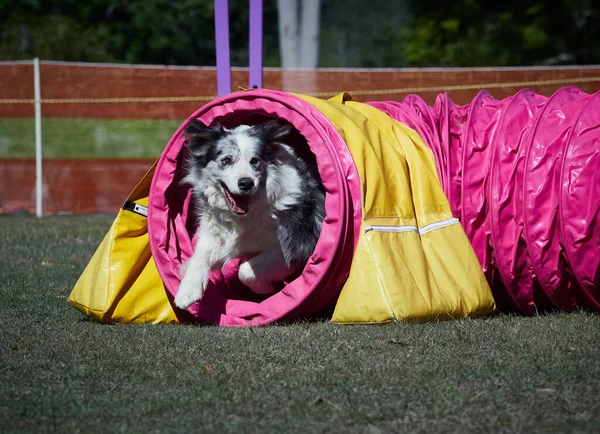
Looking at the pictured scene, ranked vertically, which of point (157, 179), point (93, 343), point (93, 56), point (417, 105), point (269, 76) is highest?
point (93, 56)

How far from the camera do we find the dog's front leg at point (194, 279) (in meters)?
5.39

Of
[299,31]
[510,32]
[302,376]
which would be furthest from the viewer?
[510,32]

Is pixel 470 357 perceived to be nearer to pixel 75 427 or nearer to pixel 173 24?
pixel 75 427

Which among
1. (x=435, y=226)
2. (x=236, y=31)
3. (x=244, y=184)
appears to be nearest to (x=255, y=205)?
(x=244, y=184)

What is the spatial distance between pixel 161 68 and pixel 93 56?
1297 centimetres

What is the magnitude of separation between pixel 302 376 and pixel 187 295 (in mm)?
1550

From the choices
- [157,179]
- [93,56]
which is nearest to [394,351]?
[157,179]

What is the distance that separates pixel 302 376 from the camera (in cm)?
405

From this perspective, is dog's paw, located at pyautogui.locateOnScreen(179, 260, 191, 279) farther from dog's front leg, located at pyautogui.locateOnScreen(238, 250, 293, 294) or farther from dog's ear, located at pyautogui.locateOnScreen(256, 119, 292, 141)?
dog's ear, located at pyautogui.locateOnScreen(256, 119, 292, 141)

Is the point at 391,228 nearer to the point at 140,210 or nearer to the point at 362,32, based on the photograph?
the point at 140,210

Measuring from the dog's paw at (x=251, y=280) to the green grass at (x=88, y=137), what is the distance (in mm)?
9251

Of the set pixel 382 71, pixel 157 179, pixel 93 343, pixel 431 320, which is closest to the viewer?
pixel 93 343

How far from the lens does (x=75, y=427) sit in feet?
11.0

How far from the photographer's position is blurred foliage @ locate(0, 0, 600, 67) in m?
27.6
